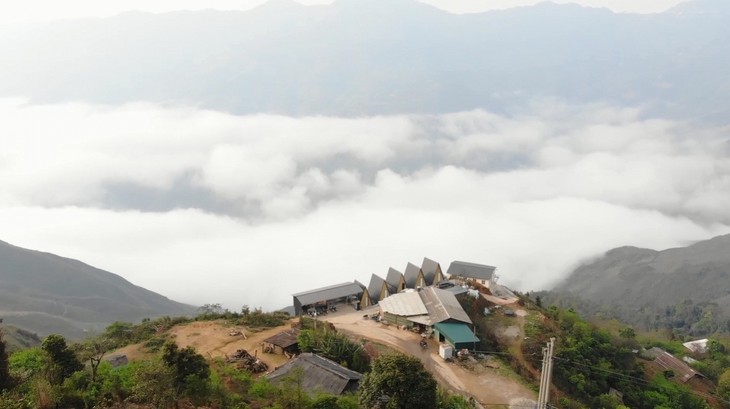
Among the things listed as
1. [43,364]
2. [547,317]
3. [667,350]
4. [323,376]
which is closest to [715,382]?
[667,350]

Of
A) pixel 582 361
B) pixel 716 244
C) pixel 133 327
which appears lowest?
pixel 582 361

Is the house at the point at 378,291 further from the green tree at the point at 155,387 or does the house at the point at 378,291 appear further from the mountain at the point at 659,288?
the mountain at the point at 659,288

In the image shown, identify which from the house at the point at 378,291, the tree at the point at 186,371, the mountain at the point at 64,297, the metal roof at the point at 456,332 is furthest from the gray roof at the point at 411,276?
the mountain at the point at 64,297

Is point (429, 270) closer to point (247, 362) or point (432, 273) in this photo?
point (432, 273)

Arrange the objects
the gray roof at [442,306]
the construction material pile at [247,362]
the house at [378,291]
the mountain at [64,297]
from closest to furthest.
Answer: the construction material pile at [247,362] → the gray roof at [442,306] → the house at [378,291] → the mountain at [64,297]

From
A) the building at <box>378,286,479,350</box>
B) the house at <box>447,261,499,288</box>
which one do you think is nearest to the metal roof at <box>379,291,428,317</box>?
the building at <box>378,286,479,350</box>

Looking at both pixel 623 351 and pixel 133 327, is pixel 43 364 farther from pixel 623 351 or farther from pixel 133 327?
pixel 623 351

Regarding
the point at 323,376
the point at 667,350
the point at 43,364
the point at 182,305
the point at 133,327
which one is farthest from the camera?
the point at 182,305

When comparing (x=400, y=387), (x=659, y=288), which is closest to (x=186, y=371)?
(x=400, y=387)
